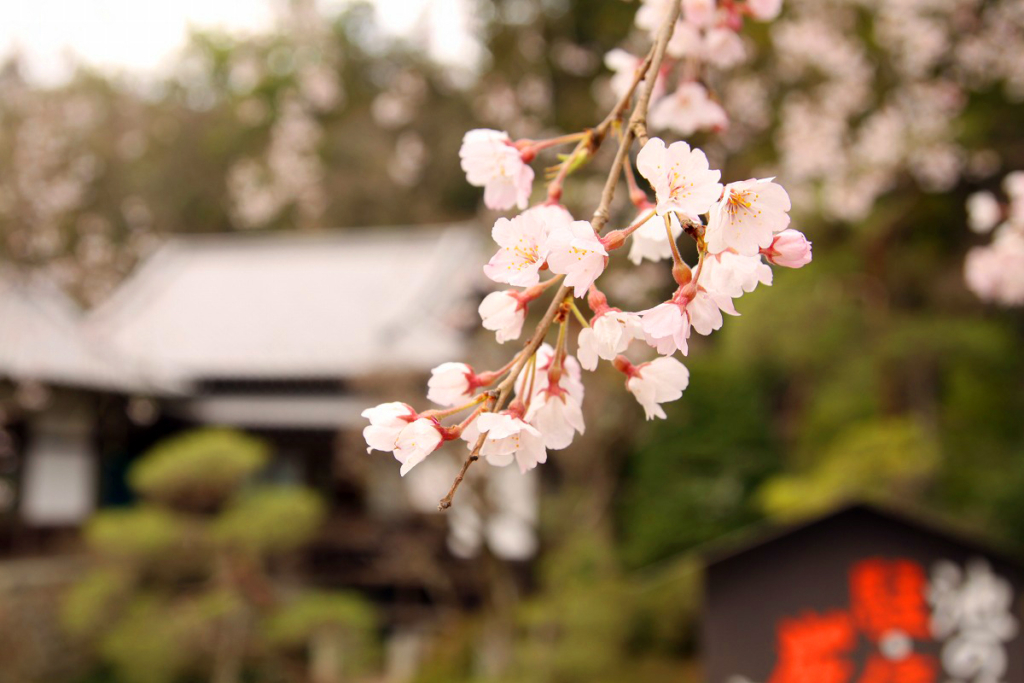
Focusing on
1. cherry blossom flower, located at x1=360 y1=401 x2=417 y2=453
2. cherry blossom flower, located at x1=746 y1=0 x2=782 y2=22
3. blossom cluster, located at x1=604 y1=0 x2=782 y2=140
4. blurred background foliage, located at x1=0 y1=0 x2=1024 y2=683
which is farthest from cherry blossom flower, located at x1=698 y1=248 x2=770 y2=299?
blurred background foliage, located at x1=0 y1=0 x2=1024 y2=683

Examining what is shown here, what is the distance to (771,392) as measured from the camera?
10242 millimetres

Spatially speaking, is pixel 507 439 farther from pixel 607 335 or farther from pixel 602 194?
pixel 602 194

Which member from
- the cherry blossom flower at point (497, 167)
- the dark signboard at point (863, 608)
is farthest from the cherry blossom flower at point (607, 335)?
the dark signboard at point (863, 608)

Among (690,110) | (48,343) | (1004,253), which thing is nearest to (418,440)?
(690,110)

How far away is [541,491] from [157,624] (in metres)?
3.37

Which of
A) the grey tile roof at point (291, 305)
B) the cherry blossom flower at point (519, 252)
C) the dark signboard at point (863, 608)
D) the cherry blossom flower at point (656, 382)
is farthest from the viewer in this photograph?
the grey tile roof at point (291, 305)

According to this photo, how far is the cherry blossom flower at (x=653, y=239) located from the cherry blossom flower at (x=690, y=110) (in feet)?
1.49

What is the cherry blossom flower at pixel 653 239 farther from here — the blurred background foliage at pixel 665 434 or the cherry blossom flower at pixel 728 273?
the blurred background foliage at pixel 665 434

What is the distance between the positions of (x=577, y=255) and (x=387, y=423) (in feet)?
0.91

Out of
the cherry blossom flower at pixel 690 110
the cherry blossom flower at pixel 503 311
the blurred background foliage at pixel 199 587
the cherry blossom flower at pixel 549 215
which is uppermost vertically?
the cherry blossom flower at pixel 690 110

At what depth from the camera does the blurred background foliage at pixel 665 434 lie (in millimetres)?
5875

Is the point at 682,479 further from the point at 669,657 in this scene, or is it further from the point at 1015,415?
the point at 1015,415

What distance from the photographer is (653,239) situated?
1049 mm

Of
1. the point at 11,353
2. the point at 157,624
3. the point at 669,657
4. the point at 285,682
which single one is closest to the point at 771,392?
the point at 669,657
